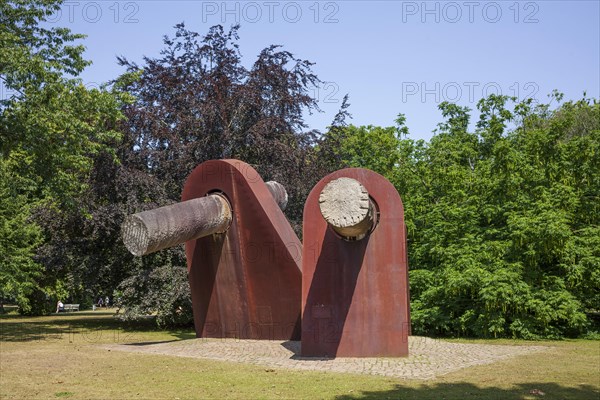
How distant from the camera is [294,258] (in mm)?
12406

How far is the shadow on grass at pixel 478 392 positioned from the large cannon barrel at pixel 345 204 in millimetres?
2719

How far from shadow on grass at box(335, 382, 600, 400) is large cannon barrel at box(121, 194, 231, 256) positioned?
4.83 m

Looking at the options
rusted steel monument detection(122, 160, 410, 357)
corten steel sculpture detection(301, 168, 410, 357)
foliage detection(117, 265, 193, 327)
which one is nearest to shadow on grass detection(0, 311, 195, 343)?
foliage detection(117, 265, 193, 327)

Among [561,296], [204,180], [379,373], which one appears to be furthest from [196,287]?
[561,296]

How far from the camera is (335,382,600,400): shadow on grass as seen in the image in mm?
7375

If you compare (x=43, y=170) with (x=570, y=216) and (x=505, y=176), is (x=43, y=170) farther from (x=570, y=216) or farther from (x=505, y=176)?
(x=570, y=216)

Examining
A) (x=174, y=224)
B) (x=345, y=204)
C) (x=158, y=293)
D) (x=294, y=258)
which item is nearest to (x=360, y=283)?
(x=345, y=204)

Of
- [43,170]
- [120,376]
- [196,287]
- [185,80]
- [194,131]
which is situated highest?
[185,80]

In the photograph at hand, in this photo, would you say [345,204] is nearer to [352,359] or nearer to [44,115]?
[352,359]

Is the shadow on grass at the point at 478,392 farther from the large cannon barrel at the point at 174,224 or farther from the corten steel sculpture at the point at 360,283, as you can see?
the large cannon barrel at the point at 174,224

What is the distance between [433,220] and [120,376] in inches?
406

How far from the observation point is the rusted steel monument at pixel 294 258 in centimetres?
1041

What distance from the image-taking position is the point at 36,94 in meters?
16.3

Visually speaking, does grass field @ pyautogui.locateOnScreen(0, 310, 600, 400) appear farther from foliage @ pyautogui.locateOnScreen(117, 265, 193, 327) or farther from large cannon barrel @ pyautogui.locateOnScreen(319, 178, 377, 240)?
foliage @ pyautogui.locateOnScreen(117, 265, 193, 327)
